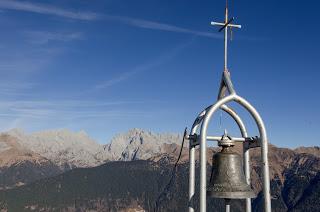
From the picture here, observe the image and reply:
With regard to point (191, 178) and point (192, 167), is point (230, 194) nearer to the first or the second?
point (191, 178)

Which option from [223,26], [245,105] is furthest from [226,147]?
[223,26]

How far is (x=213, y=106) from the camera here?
1705 centimetres

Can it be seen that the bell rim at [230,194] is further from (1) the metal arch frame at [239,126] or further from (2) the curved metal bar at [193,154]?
(2) the curved metal bar at [193,154]

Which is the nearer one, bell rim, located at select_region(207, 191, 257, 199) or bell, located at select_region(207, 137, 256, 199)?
bell rim, located at select_region(207, 191, 257, 199)

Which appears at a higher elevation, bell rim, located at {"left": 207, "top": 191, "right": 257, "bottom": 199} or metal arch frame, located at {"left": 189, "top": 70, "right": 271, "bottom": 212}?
metal arch frame, located at {"left": 189, "top": 70, "right": 271, "bottom": 212}

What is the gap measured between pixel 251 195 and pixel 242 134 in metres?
3.58

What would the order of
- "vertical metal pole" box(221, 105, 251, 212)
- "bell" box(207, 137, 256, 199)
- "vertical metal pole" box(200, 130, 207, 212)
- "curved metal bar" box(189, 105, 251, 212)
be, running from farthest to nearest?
"vertical metal pole" box(221, 105, 251, 212) → "curved metal bar" box(189, 105, 251, 212) → "bell" box(207, 137, 256, 199) → "vertical metal pole" box(200, 130, 207, 212)

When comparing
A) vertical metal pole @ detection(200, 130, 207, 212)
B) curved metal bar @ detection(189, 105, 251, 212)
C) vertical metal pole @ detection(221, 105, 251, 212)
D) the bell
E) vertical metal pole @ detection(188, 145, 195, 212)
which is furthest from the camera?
vertical metal pole @ detection(221, 105, 251, 212)

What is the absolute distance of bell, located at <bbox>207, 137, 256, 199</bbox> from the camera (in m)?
16.6

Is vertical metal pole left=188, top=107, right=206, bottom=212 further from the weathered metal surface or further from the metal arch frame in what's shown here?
the weathered metal surface

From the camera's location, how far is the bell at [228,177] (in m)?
16.6

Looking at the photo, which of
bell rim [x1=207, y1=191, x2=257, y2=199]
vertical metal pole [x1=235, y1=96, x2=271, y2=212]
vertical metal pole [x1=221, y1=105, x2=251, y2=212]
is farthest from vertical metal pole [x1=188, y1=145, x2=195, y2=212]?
vertical metal pole [x1=235, y1=96, x2=271, y2=212]

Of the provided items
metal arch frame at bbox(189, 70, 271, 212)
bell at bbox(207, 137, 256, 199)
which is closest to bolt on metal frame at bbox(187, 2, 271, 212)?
metal arch frame at bbox(189, 70, 271, 212)

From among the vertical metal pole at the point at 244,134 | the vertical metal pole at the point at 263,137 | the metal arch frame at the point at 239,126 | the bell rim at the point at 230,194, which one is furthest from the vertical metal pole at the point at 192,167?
the bell rim at the point at 230,194
